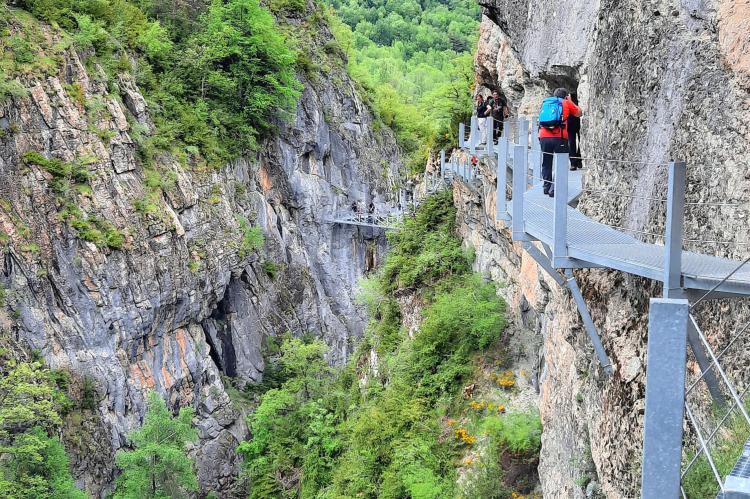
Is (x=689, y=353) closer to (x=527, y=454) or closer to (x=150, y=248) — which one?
(x=527, y=454)

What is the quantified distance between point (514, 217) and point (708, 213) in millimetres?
1801

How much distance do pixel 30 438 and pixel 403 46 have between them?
269 ft

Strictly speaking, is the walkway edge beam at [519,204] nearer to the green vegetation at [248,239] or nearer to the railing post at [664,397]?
the railing post at [664,397]

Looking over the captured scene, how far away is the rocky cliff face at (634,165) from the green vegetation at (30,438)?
1406 cm

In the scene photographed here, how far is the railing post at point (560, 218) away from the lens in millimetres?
4387

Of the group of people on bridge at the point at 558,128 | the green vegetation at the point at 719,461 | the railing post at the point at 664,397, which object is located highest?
the group of people on bridge at the point at 558,128

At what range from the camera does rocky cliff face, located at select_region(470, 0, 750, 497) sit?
13.0 feet

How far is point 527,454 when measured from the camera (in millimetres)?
10555

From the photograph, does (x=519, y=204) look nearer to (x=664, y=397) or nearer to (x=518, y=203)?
(x=518, y=203)

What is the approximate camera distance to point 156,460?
20.2m

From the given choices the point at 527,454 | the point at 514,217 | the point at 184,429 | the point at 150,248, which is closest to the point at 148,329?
the point at 150,248

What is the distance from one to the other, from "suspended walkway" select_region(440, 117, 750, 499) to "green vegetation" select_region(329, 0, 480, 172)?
129 ft

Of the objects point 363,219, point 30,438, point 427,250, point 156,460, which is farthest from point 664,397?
point 363,219

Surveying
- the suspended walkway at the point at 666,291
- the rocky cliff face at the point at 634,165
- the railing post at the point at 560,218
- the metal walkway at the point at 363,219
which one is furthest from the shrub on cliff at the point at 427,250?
the railing post at the point at 560,218
